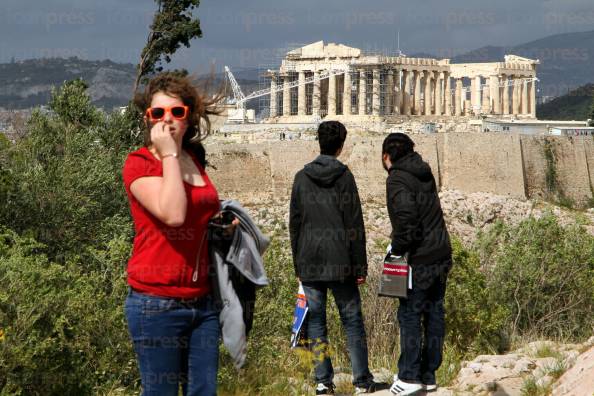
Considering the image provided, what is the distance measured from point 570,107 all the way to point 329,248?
295 feet

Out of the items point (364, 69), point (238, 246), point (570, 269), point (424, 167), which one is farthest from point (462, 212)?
point (238, 246)

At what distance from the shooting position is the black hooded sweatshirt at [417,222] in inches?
237

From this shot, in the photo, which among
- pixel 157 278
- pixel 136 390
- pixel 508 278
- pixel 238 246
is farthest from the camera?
pixel 508 278

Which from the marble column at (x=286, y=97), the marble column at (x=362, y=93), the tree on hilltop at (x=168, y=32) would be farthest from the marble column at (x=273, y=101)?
the tree on hilltop at (x=168, y=32)

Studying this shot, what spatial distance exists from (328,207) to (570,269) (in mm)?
5440

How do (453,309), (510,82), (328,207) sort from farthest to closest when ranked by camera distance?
(510,82), (453,309), (328,207)

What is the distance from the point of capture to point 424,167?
621 cm

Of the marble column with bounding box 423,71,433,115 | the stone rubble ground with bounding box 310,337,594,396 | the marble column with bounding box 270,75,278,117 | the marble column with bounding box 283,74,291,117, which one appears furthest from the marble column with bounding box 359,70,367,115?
the stone rubble ground with bounding box 310,337,594,396

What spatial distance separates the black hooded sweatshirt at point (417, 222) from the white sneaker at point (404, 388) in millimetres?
615

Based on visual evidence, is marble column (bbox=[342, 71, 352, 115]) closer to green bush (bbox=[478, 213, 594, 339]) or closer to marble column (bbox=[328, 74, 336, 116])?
marble column (bbox=[328, 74, 336, 116])

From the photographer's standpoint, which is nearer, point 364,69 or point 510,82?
point 364,69

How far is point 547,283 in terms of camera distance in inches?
409

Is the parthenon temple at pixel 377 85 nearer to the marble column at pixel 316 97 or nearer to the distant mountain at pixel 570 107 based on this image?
the marble column at pixel 316 97

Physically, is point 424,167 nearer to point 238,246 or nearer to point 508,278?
point 238,246
